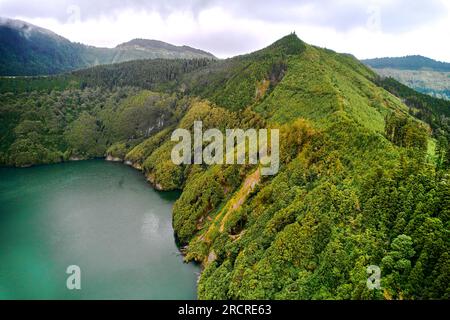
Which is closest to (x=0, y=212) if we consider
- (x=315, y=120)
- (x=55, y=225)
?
(x=55, y=225)

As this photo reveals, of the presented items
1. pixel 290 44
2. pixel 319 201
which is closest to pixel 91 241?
pixel 319 201

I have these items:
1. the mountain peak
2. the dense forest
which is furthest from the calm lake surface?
the mountain peak

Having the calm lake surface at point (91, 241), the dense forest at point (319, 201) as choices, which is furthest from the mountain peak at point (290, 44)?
the calm lake surface at point (91, 241)

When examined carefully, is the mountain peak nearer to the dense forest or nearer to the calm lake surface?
the dense forest

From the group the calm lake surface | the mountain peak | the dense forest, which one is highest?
the mountain peak

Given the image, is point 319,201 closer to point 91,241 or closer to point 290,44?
point 91,241

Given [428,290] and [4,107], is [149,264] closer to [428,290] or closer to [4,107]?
[428,290]

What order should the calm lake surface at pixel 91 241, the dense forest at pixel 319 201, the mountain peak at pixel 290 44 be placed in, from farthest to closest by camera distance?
the mountain peak at pixel 290 44 → the calm lake surface at pixel 91 241 → the dense forest at pixel 319 201

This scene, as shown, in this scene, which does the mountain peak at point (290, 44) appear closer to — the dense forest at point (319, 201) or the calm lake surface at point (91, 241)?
the dense forest at point (319, 201)
